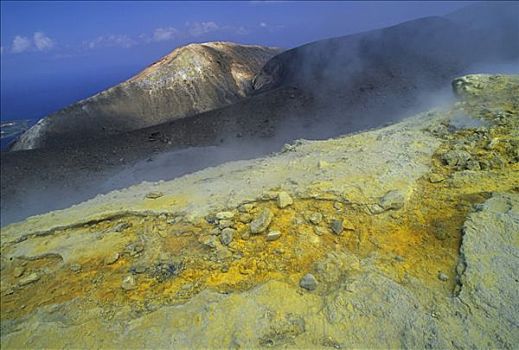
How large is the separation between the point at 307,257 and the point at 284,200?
127 cm

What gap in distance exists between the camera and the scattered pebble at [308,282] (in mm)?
4641

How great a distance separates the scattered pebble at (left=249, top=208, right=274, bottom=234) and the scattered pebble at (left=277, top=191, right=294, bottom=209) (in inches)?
9.4

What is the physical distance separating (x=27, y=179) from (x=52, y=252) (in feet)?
50.1

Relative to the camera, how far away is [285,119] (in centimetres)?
2109

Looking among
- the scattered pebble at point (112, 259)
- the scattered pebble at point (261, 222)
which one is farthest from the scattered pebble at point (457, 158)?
the scattered pebble at point (112, 259)

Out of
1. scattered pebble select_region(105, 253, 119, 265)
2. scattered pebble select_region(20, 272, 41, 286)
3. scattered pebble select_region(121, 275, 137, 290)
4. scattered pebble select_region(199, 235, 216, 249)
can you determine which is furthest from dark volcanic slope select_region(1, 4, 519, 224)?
scattered pebble select_region(121, 275, 137, 290)

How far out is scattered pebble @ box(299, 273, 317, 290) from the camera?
4641mm

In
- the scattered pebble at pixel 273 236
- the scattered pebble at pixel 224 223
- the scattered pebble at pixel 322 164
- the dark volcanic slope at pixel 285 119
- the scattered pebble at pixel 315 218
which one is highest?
the scattered pebble at pixel 322 164

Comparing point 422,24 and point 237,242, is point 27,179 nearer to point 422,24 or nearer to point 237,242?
point 237,242

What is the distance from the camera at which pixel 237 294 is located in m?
4.82

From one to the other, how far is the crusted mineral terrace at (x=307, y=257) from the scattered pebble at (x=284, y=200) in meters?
0.02

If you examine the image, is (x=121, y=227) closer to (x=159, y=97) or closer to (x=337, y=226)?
(x=337, y=226)

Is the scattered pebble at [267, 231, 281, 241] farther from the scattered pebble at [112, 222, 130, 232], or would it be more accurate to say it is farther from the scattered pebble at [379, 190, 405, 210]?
the scattered pebble at [112, 222, 130, 232]

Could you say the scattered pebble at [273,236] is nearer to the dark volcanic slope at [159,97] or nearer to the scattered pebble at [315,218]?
the scattered pebble at [315,218]
